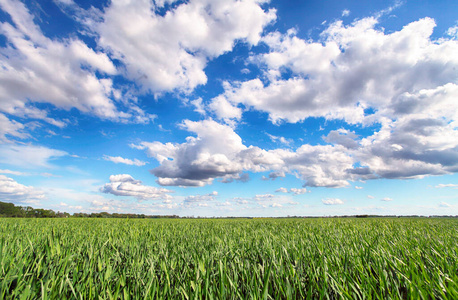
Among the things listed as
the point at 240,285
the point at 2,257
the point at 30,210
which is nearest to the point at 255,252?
the point at 240,285

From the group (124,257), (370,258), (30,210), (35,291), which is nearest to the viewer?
(35,291)

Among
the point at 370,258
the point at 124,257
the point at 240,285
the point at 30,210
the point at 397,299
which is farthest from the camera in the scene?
the point at 30,210

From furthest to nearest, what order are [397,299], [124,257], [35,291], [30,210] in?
[30,210] < [124,257] < [35,291] < [397,299]

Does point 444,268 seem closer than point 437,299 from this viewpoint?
No

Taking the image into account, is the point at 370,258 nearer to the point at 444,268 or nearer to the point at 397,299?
the point at 444,268

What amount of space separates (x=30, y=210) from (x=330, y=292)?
9268 cm

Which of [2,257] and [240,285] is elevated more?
[2,257]

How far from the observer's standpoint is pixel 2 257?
80.9 inches

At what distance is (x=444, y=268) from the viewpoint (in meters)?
2.15

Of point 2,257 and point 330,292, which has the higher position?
point 2,257

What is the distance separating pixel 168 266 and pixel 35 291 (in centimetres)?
96

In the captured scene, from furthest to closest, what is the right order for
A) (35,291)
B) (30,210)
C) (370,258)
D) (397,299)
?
(30,210) < (370,258) < (35,291) < (397,299)

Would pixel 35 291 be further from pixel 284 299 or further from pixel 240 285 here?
pixel 284 299

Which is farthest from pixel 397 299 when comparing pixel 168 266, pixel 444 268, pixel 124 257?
pixel 124 257
